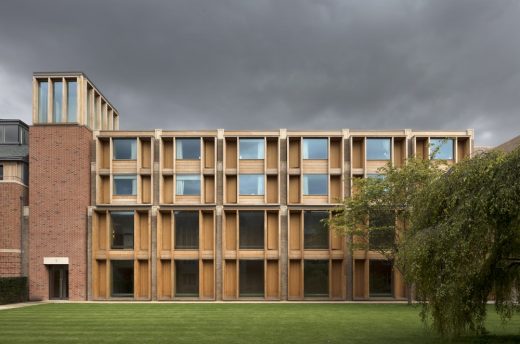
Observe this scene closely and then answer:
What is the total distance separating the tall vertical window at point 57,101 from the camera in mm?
38125

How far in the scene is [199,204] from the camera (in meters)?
38.1

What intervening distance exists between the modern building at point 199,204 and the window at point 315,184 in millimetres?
86

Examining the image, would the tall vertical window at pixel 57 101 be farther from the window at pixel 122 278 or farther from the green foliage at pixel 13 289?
the green foliage at pixel 13 289

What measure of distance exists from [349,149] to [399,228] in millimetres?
8557

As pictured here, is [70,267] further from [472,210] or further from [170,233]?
[472,210]

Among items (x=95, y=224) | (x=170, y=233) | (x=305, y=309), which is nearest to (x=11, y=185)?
(x=95, y=224)

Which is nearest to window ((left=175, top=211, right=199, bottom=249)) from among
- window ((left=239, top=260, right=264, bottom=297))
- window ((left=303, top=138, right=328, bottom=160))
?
window ((left=239, top=260, right=264, bottom=297))

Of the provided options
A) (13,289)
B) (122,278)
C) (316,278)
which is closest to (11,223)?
(13,289)

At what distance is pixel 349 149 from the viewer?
38.8 meters

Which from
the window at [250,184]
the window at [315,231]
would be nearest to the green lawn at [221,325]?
the window at [315,231]

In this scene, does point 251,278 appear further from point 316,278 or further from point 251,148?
point 251,148

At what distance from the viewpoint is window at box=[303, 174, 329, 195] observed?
38.7 metres

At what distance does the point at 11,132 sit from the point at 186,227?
18802 millimetres

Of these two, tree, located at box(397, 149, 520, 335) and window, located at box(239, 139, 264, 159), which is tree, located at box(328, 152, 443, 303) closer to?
window, located at box(239, 139, 264, 159)
